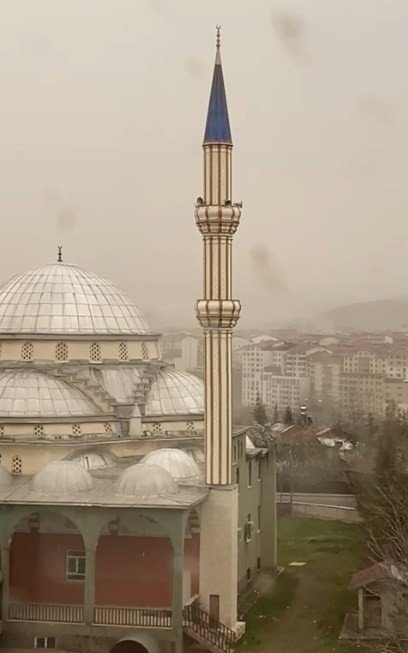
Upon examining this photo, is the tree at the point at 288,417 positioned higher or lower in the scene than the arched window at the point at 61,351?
lower

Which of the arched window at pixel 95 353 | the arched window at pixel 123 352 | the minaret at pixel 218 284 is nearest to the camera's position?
the minaret at pixel 218 284

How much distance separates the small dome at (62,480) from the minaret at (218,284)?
2.01 metres

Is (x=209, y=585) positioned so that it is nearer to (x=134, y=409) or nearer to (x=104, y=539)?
(x=104, y=539)

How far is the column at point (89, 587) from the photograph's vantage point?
13.8 meters

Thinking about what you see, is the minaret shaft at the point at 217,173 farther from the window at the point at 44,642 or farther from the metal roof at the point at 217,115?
the window at the point at 44,642

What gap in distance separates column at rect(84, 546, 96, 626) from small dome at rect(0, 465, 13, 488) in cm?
201

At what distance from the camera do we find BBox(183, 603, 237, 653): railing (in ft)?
45.1

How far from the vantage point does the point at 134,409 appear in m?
17.5

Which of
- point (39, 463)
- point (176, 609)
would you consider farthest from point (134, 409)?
point (176, 609)

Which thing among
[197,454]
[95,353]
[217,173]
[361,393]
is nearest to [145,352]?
[95,353]

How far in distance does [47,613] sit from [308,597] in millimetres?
5138

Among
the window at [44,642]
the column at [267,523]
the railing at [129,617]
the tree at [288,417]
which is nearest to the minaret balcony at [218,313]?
the railing at [129,617]

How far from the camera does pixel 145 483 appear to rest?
1434cm

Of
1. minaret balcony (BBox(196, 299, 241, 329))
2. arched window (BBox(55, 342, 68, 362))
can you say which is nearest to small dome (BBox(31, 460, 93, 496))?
minaret balcony (BBox(196, 299, 241, 329))
